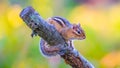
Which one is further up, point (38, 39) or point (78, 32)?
point (38, 39)

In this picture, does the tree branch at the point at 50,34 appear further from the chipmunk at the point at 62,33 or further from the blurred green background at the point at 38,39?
the blurred green background at the point at 38,39

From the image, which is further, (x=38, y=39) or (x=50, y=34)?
(x=38, y=39)

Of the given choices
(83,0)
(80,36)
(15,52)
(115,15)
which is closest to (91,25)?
(115,15)

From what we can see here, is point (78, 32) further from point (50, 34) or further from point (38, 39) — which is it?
point (38, 39)

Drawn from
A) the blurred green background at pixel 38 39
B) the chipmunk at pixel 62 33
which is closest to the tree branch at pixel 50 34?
the chipmunk at pixel 62 33

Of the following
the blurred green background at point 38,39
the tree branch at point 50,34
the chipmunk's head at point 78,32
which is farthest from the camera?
the blurred green background at point 38,39

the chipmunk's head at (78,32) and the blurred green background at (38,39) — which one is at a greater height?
the blurred green background at (38,39)

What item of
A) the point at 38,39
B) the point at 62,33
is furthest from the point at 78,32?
the point at 38,39
